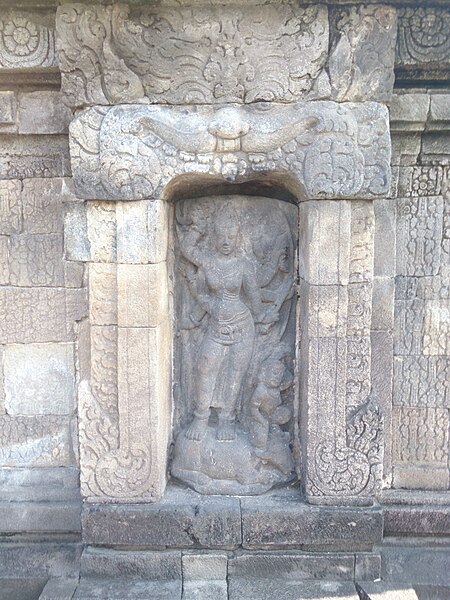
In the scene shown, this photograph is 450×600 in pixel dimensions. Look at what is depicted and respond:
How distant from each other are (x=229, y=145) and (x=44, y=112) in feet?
4.34

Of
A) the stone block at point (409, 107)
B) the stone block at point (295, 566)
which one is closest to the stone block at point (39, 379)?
the stone block at point (295, 566)

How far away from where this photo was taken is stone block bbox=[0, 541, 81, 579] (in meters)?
3.93

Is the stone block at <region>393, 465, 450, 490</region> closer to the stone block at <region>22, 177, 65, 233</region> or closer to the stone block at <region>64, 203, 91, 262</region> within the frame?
the stone block at <region>64, 203, 91, 262</region>

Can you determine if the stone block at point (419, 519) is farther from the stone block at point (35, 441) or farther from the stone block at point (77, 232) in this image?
the stone block at point (77, 232)

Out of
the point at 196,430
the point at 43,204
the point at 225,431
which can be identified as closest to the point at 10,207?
the point at 43,204

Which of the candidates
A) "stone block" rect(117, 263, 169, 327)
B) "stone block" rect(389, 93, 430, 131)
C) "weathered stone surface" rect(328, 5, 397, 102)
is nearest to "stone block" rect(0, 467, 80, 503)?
"stone block" rect(117, 263, 169, 327)

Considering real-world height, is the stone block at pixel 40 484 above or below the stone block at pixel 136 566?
above

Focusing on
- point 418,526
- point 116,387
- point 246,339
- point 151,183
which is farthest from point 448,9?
point 418,526

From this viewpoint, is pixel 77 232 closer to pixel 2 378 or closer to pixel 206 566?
pixel 2 378

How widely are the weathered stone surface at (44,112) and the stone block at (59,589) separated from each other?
2.97 metres

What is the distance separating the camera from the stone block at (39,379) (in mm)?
4074

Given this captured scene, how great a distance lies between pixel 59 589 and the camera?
3.65 meters

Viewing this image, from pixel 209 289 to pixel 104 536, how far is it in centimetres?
174

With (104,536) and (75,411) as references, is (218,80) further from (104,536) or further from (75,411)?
(104,536)
